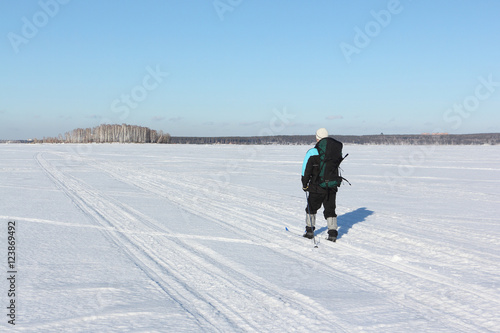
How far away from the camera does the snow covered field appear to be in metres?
3.38

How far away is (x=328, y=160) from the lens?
5.96 metres

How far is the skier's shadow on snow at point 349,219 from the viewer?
6.91 metres

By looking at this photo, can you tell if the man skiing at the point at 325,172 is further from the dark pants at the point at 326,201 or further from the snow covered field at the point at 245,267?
the snow covered field at the point at 245,267

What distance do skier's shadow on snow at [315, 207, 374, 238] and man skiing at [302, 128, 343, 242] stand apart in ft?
2.08

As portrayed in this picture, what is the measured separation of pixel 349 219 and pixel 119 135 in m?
102

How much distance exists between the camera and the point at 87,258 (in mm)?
5031

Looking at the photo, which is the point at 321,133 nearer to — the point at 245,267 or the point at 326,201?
the point at 326,201

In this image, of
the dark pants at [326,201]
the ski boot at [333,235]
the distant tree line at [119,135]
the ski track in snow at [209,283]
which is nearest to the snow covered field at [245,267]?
the ski track in snow at [209,283]

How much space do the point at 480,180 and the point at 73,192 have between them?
14162 millimetres

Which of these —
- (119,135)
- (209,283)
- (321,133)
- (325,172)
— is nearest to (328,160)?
(325,172)

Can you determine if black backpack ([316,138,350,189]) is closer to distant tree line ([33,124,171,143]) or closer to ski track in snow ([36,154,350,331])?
ski track in snow ([36,154,350,331])

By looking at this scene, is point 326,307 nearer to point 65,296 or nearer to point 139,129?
point 65,296

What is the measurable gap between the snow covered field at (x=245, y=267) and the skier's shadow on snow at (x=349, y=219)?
4cm

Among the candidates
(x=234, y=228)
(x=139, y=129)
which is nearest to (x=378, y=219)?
(x=234, y=228)
